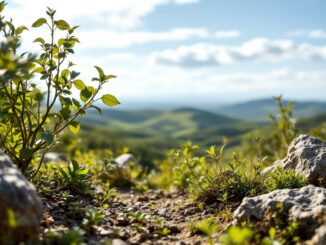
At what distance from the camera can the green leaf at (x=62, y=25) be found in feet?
19.6

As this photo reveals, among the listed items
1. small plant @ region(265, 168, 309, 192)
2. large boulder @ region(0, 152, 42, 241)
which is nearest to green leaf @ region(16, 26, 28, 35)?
large boulder @ region(0, 152, 42, 241)

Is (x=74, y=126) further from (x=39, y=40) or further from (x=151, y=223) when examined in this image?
(x=151, y=223)

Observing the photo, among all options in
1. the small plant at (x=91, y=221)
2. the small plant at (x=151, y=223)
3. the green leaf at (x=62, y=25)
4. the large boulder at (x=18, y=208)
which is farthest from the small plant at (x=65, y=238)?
the green leaf at (x=62, y=25)

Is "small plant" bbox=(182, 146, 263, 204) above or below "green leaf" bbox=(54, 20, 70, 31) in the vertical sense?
below

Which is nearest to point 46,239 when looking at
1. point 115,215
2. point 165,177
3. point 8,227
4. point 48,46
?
point 8,227

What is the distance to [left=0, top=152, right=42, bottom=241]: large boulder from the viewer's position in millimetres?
3912

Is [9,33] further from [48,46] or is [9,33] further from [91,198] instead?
[91,198]

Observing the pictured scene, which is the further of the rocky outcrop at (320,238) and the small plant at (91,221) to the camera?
the small plant at (91,221)

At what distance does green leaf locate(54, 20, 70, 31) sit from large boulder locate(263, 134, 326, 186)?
14.1 feet

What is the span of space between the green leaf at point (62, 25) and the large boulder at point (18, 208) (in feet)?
8.71

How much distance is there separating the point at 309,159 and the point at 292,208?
1.92 metres

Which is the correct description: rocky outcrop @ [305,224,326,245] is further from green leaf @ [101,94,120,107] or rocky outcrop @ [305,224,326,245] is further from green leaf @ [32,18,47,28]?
green leaf @ [32,18,47,28]

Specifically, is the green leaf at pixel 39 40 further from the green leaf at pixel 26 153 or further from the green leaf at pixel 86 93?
the green leaf at pixel 26 153

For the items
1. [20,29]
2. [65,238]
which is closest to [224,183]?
[65,238]
